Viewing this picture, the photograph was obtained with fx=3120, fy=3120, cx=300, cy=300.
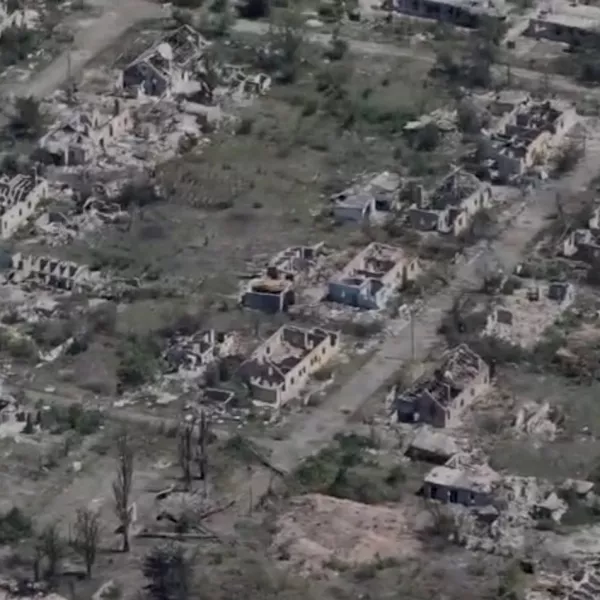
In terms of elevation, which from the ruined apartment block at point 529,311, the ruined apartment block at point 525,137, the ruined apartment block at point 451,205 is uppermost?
the ruined apartment block at point 525,137

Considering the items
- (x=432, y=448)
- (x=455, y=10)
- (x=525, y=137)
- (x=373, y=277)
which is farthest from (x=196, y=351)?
(x=455, y=10)

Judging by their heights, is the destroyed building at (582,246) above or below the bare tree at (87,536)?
above

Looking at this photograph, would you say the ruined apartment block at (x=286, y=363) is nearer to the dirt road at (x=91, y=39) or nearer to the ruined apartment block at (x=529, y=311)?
the ruined apartment block at (x=529, y=311)

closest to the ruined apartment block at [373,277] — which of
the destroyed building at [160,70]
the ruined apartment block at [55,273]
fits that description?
the ruined apartment block at [55,273]

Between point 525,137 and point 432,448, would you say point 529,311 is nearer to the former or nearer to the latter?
A: point 432,448

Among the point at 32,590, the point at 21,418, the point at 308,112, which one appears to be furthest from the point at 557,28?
the point at 32,590

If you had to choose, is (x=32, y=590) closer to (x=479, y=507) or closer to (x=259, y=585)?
(x=259, y=585)
